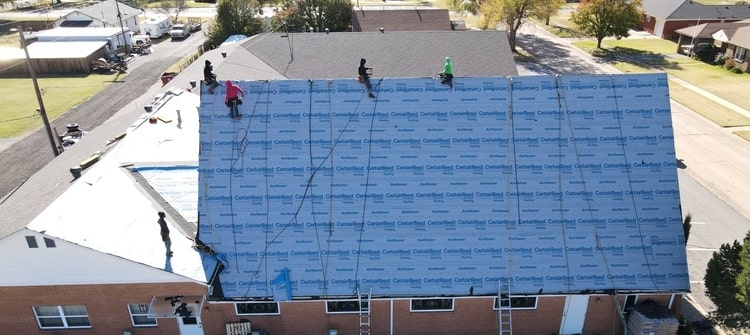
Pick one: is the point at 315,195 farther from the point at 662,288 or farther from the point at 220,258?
the point at 662,288

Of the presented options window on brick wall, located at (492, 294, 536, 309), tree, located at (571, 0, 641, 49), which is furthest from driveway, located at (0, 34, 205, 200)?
tree, located at (571, 0, 641, 49)

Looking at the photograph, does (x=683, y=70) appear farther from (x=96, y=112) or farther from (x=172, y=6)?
(x=172, y=6)

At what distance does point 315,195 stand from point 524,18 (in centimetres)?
5134

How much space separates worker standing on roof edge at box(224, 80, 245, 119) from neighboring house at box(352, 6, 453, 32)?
35281mm

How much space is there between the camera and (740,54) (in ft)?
169

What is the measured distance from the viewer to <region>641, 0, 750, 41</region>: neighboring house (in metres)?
63.4

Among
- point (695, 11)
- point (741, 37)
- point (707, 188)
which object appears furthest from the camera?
point (695, 11)

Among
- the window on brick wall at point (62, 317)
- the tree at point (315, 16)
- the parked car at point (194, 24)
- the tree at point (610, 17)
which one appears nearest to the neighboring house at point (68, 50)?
the parked car at point (194, 24)

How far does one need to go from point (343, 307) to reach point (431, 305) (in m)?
3.16

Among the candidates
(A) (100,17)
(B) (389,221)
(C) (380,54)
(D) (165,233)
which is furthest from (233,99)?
(A) (100,17)

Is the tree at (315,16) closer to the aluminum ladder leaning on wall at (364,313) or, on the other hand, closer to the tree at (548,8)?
the tree at (548,8)

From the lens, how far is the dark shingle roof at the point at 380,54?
117 feet

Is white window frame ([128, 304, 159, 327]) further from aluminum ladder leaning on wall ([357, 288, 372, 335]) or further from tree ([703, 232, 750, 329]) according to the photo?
tree ([703, 232, 750, 329])

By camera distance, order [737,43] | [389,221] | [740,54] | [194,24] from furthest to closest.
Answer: [194,24] < [740,54] < [737,43] < [389,221]
